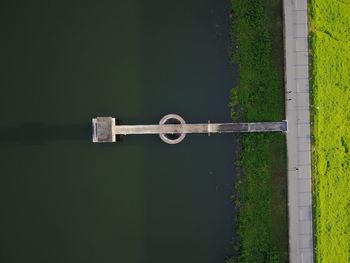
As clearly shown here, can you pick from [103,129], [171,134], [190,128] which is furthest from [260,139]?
[103,129]

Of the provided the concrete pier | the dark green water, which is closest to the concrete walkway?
the concrete pier

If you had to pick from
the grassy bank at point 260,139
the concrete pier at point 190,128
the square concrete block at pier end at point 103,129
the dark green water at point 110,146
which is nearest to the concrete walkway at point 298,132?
the grassy bank at point 260,139

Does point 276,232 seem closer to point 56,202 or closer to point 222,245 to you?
point 222,245

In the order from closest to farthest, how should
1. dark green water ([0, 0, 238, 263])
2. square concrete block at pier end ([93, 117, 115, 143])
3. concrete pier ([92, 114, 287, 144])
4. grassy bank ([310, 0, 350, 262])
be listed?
square concrete block at pier end ([93, 117, 115, 143]), concrete pier ([92, 114, 287, 144]), dark green water ([0, 0, 238, 263]), grassy bank ([310, 0, 350, 262])

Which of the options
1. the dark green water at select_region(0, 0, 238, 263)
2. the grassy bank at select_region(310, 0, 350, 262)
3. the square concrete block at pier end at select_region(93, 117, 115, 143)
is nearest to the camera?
the square concrete block at pier end at select_region(93, 117, 115, 143)

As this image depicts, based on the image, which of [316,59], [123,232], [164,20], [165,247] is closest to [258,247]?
[165,247]

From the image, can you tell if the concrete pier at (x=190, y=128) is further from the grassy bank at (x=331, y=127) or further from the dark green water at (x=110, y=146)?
the grassy bank at (x=331, y=127)

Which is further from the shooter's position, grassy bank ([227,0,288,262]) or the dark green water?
grassy bank ([227,0,288,262])

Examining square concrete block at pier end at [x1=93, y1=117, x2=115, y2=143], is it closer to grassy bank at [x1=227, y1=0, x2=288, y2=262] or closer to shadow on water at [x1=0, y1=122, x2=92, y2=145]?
shadow on water at [x1=0, y1=122, x2=92, y2=145]
